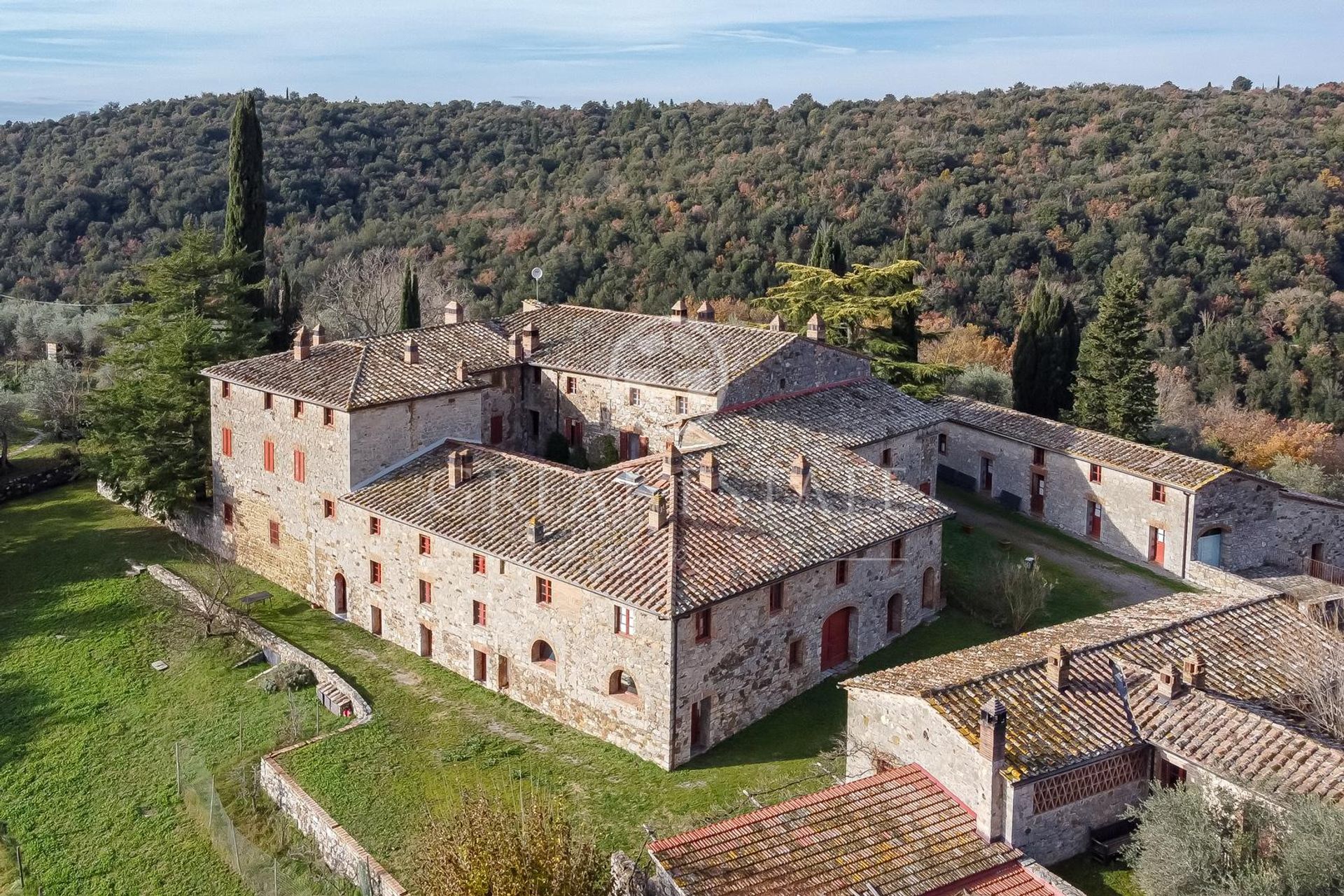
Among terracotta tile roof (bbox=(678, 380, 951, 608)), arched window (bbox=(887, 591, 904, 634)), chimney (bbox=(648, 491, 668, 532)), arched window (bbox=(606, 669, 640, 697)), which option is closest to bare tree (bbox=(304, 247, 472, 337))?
terracotta tile roof (bbox=(678, 380, 951, 608))

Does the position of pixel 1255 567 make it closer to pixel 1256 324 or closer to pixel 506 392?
pixel 506 392

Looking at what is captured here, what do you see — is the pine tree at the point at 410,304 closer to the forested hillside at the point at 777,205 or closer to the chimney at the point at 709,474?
the forested hillside at the point at 777,205

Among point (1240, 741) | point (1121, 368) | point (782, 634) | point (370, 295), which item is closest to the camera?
point (1240, 741)

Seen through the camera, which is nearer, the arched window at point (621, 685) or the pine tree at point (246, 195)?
the arched window at point (621, 685)

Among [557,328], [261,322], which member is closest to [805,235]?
[557,328]

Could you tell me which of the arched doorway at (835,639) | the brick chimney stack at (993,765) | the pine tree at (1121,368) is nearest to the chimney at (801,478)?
the arched doorway at (835,639)

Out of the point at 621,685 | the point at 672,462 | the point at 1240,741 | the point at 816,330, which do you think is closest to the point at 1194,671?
the point at 1240,741

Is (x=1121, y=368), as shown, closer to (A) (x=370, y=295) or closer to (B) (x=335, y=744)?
(B) (x=335, y=744)
